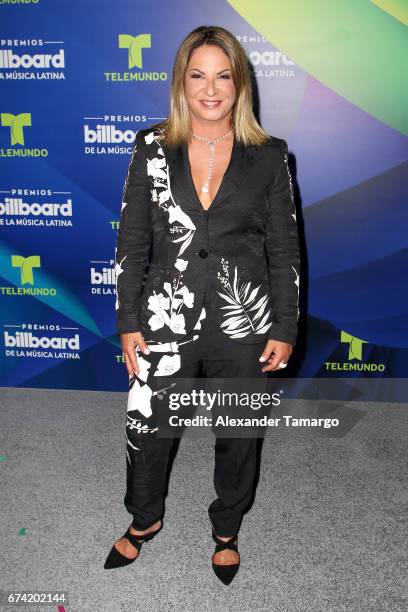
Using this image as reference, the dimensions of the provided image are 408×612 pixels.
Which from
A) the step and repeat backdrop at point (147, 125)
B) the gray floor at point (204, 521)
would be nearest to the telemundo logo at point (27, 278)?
the step and repeat backdrop at point (147, 125)

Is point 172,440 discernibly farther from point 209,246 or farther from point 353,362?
point 353,362

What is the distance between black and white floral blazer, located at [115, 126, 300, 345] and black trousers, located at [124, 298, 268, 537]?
0.04m

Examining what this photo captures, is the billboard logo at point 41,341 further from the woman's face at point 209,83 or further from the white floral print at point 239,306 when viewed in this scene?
the woman's face at point 209,83

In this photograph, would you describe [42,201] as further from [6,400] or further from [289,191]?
[289,191]

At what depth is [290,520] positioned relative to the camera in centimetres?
244

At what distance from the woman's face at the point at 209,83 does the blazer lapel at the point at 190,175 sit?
127 mm

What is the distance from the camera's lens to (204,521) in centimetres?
244

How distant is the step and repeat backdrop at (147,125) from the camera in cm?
313

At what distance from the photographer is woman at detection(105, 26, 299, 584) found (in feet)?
6.10

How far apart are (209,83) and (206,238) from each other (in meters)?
0.45

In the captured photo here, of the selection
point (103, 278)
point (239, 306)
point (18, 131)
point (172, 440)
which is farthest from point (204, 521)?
point (18, 131)

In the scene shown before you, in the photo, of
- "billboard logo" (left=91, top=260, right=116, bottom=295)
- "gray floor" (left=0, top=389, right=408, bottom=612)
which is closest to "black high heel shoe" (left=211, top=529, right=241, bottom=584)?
"gray floor" (left=0, top=389, right=408, bottom=612)

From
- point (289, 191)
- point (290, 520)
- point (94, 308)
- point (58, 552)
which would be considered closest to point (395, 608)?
point (290, 520)

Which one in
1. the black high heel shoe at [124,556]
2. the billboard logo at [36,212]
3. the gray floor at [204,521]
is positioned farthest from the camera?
the billboard logo at [36,212]
